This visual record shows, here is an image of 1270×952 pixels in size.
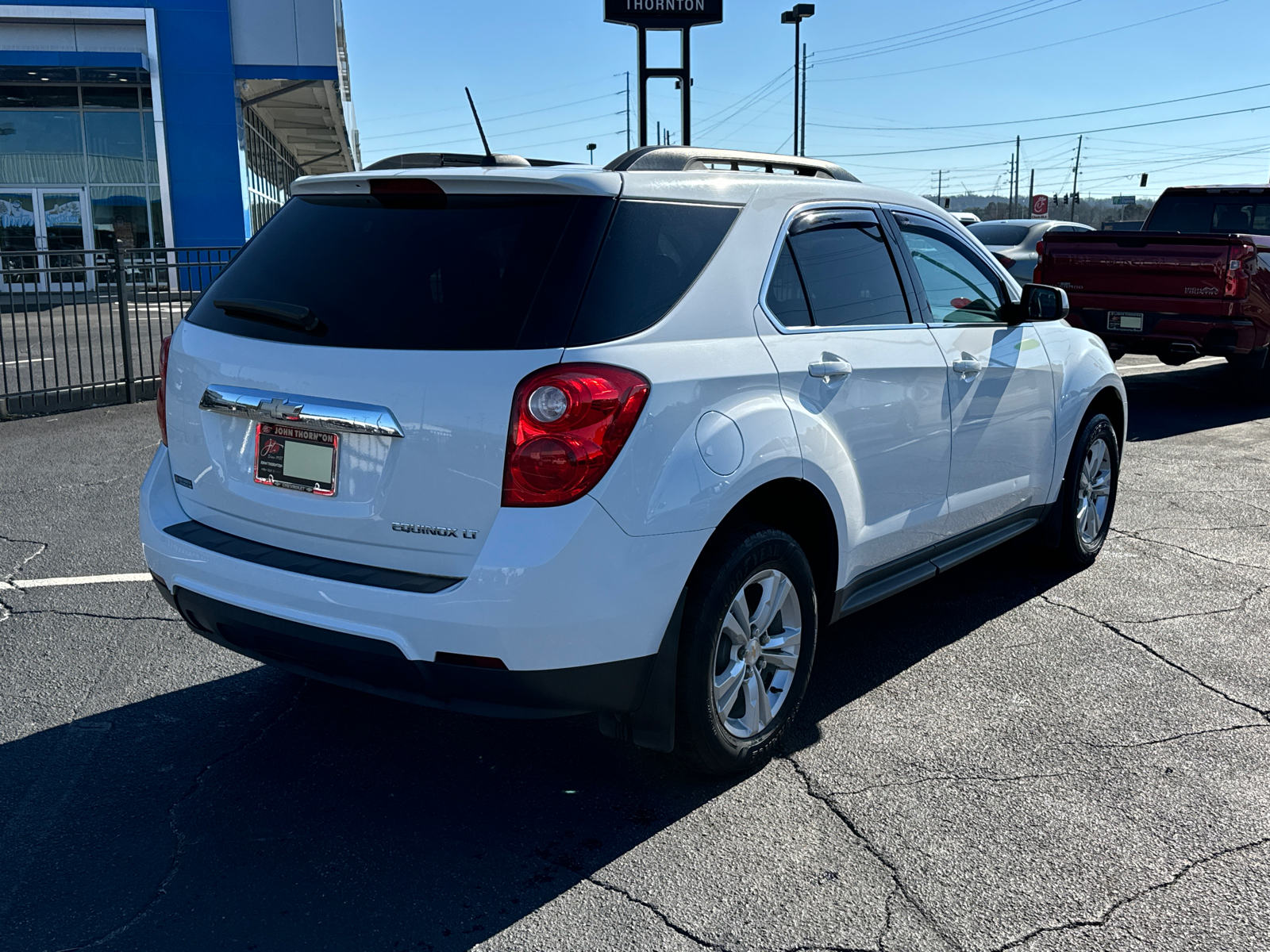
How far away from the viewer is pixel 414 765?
11.9ft

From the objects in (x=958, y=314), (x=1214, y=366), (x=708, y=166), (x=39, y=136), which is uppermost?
(x=39, y=136)

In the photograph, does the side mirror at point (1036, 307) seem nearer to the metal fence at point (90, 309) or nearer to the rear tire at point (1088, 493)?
the rear tire at point (1088, 493)

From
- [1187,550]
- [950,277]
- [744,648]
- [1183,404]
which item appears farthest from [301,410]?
[1183,404]

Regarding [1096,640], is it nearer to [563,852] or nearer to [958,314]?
[958,314]

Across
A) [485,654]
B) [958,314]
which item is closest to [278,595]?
[485,654]

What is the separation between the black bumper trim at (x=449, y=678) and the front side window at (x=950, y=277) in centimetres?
216

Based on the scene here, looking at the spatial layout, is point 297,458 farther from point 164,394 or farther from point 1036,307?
point 1036,307

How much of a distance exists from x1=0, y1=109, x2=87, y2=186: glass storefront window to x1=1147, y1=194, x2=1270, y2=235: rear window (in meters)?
22.2

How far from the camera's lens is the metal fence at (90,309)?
10.3 metres

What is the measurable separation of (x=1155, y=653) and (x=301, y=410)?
3.49 meters

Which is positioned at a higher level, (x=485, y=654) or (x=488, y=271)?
(x=488, y=271)


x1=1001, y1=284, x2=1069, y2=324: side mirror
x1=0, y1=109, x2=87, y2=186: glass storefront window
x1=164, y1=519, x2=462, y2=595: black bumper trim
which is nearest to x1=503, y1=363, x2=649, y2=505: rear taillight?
x1=164, y1=519, x2=462, y2=595: black bumper trim

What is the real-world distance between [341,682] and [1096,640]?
3.17m

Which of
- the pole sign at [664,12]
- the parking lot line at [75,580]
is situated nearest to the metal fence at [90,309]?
the parking lot line at [75,580]
